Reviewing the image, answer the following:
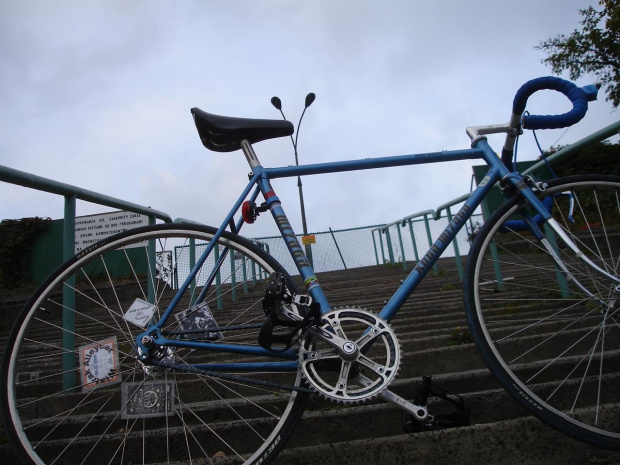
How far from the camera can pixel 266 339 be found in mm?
1479

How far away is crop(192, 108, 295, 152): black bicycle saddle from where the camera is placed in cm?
177

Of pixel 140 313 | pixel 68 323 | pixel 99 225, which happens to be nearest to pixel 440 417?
pixel 140 313

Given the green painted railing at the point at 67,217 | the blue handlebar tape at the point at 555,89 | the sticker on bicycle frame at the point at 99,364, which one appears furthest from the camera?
the green painted railing at the point at 67,217

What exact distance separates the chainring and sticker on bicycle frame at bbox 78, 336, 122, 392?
76 cm

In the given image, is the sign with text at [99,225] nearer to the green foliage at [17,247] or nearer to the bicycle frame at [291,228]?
the green foliage at [17,247]

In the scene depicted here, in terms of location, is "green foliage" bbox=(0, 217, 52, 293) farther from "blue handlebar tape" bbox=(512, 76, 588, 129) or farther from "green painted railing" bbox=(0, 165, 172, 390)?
"blue handlebar tape" bbox=(512, 76, 588, 129)

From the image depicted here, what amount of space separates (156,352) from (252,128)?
38.9 inches

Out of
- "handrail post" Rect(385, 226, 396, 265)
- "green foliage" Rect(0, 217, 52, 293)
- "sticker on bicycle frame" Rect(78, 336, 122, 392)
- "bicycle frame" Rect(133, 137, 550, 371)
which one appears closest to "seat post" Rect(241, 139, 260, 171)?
"bicycle frame" Rect(133, 137, 550, 371)

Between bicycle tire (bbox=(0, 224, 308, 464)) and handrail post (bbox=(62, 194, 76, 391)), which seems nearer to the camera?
bicycle tire (bbox=(0, 224, 308, 464))

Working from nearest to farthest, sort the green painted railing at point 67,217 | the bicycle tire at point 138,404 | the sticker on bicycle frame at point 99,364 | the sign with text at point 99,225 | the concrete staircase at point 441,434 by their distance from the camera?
1. the concrete staircase at point 441,434
2. the bicycle tire at point 138,404
3. the sticker on bicycle frame at point 99,364
4. the green painted railing at point 67,217
5. the sign with text at point 99,225

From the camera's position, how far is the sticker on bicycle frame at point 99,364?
5.38 ft

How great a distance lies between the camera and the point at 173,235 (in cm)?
174

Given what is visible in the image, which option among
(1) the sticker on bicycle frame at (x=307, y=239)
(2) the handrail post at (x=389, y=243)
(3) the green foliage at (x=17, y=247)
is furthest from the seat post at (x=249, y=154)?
(3) the green foliage at (x=17, y=247)

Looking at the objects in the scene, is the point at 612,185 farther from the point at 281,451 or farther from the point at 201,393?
the point at 201,393
